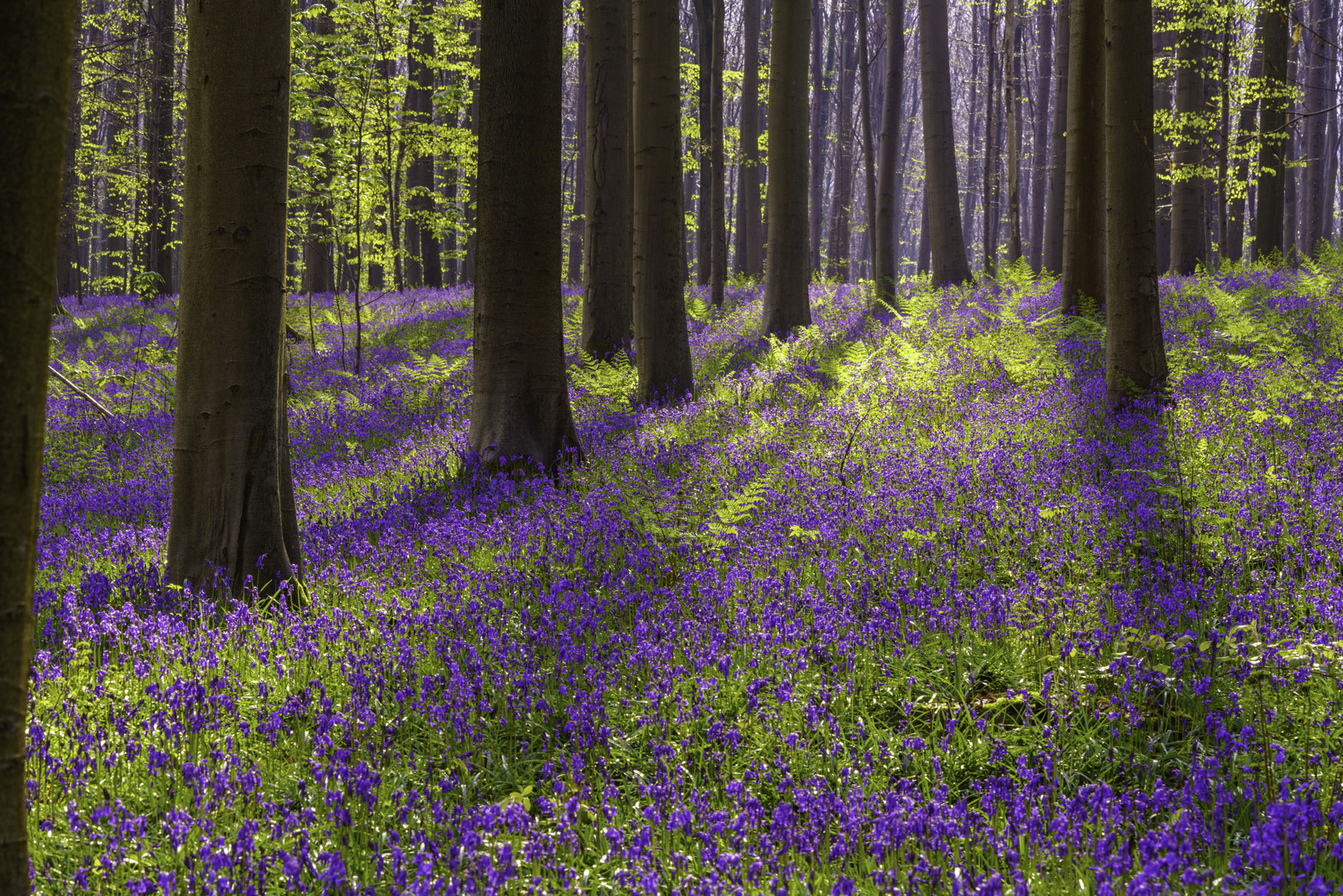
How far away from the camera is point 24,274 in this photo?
1667mm

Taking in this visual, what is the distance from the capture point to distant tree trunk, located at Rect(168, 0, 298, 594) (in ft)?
14.6

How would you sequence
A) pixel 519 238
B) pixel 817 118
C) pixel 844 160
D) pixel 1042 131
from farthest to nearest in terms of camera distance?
1. pixel 817 118
2. pixel 844 160
3. pixel 1042 131
4. pixel 519 238

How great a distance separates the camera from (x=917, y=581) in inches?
162

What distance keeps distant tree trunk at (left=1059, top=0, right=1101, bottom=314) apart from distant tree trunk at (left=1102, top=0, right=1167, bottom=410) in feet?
7.73

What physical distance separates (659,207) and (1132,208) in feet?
15.4

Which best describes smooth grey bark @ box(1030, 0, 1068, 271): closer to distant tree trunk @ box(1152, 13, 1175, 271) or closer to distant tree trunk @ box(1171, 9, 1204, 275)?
distant tree trunk @ box(1152, 13, 1175, 271)

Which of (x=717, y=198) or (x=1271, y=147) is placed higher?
(x=1271, y=147)

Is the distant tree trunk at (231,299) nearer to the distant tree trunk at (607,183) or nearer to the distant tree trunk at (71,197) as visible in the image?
the distant tree trunk at (607,183)

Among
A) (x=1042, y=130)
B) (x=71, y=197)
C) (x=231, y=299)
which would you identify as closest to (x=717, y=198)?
(x=231, y=299)

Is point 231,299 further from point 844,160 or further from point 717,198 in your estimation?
point 844,160

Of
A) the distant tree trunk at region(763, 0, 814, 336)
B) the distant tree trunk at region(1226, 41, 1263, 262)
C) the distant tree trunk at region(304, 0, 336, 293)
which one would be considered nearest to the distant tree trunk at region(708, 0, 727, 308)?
the distant tree trunk at region(763, 0, 814, 336)

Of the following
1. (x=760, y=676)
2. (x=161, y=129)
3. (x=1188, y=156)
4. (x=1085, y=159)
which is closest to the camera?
(x=760, y=676)

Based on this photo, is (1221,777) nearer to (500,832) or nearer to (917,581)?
(917,581)

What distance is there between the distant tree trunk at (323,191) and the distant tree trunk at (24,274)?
10206 millimetres
